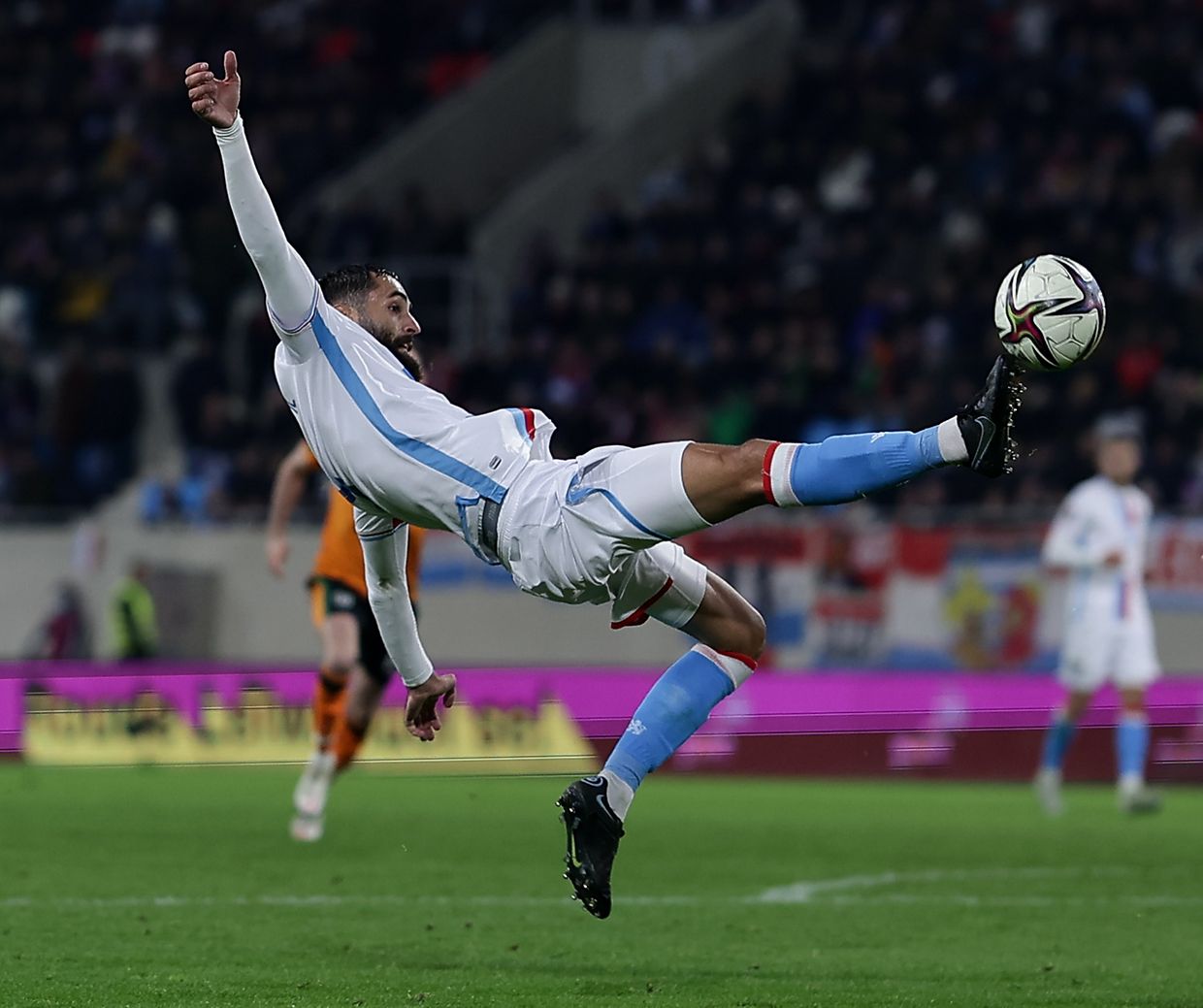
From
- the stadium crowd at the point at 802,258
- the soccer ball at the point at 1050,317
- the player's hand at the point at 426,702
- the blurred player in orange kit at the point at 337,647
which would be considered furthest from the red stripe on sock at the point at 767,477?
the stadium crowd at the point at 802,258

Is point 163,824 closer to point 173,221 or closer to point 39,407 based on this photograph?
point 39,407

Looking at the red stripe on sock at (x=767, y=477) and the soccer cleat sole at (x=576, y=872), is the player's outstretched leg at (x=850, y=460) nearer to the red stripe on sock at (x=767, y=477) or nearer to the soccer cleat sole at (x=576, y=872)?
the red stripe on sock at (x=767, y=477)

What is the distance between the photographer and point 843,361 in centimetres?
2077

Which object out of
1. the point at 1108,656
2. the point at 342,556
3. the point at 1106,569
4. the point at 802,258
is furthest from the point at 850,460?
the point at 802,258

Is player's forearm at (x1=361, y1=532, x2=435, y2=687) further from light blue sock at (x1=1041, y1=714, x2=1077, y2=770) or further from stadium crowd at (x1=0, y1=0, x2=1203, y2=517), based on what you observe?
stadium crowd at (x1=0, y1=0, x2=1203, y2=517)

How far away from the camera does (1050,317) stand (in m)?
5.95

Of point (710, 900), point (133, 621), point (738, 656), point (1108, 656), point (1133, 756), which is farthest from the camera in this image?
point (133, 621)

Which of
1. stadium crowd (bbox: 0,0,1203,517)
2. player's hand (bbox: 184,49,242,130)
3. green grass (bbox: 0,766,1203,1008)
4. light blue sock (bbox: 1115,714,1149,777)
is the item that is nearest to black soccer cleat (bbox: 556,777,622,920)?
green grass (bbox: 0,766,1203,1008)

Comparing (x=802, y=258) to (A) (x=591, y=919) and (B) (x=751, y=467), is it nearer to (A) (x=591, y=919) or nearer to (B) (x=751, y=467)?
(A) (x=591, y=919)

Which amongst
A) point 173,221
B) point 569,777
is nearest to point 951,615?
point 569,777

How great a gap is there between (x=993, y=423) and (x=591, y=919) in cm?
351

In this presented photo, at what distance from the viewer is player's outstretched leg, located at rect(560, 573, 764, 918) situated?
6.45m

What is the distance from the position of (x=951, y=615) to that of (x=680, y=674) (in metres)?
10.4

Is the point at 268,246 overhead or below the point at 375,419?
overhead
